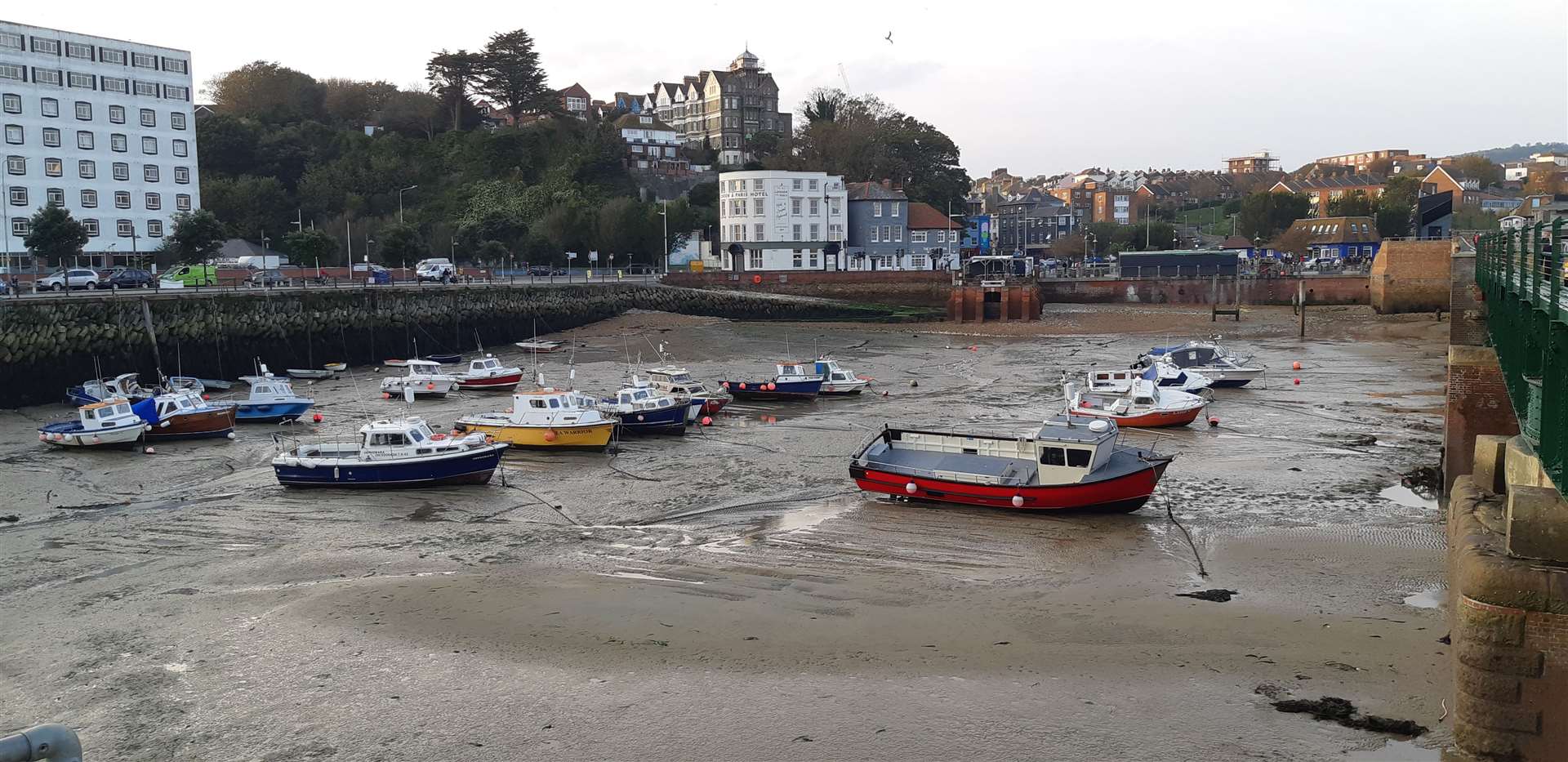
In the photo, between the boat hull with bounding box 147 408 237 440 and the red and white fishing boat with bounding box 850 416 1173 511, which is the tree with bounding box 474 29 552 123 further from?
the red and white fishing boat with bounding box 850 416 1173 511

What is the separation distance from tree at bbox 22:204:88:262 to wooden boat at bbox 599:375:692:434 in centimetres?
4077

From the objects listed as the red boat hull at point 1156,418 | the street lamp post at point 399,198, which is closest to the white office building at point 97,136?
the street lamp post at point 399,198

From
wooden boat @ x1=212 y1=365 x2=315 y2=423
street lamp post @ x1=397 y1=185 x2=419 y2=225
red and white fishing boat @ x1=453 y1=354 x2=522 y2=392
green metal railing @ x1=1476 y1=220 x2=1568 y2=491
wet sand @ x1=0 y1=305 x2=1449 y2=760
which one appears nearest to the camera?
green metal railing @ x1=1476 y1=220 x2=1568 y2=491

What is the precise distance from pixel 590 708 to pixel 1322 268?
85.0 meters

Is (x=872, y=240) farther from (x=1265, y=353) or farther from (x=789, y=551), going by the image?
(x=789, y=551)

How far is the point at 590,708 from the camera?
43.5ft

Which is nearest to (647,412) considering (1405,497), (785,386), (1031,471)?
(785,386)

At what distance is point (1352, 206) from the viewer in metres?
127

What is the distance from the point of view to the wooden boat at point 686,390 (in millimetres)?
35781

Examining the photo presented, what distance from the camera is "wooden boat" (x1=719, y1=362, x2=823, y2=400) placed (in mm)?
40250

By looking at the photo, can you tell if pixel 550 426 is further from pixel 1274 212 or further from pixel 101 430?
pixel 1274 212

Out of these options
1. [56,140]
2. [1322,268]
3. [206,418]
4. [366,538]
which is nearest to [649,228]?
[56,140]

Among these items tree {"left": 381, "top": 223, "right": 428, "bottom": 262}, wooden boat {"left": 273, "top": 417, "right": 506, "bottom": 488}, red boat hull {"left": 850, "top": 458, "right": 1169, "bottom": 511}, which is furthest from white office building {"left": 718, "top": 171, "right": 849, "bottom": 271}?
red boat hull {"left": 850, "top": 458, "right": 1169, "bottom": 511}

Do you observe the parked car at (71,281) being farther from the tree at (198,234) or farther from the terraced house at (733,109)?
the terraced house at (733,109)
